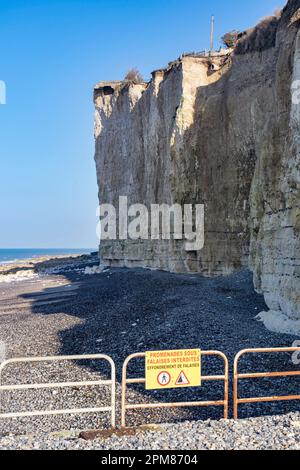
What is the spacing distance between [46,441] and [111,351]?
6.29 m

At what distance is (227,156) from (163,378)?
2285 centimetres

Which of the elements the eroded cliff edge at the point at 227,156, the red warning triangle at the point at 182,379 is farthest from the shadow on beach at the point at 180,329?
the eroded cliff edge at the point at 227,156

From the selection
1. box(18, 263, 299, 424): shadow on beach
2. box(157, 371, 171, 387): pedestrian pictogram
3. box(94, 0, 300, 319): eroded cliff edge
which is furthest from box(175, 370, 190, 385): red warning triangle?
box(94, 0, 300, 319): eroded cliff edge

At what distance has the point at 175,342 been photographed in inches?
456

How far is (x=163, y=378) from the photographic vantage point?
638 cm

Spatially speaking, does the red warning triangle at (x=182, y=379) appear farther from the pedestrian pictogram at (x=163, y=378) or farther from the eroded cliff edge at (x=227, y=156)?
the eroded cliff edge at (x=227, y=156)

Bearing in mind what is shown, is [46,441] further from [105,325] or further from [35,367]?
[105,325]

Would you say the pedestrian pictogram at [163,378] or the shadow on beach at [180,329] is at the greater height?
the pedestrian pictogram at [163,378]

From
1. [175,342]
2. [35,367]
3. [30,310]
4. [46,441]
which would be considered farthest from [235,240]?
[46,441]

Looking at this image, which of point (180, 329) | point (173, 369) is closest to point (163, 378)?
point (173, 369)

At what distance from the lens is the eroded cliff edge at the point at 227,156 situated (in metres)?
14.5

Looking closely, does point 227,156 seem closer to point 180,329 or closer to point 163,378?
point 180,329

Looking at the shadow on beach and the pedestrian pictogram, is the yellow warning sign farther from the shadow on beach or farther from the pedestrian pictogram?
the shadow on beach

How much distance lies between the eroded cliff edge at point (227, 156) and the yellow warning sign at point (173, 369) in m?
7.11
